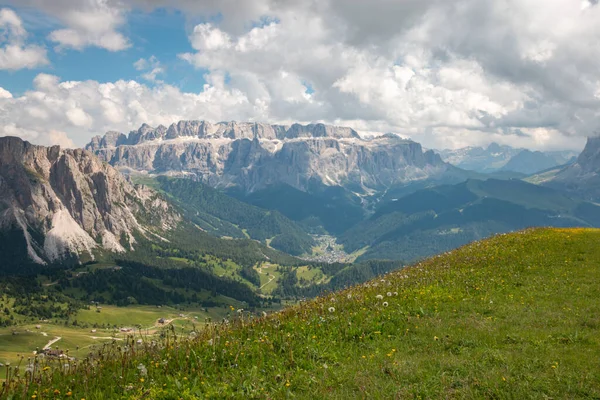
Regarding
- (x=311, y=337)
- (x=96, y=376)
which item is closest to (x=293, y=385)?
(x=311, y=337)

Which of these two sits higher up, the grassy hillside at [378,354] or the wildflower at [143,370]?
the wildflower at [143,370]

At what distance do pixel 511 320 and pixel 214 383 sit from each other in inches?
527

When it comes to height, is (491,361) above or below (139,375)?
below

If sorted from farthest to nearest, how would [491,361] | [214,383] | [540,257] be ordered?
[540,257]
[491,361]
[214,383]

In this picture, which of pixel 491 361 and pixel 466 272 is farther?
pixel 466 272

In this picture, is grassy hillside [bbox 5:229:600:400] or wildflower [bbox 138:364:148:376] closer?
grassy hillside [bbox 5:229:600:400]

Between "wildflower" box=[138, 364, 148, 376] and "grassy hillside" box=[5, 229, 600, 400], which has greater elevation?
"wildflower" box=[138, 364, 148, 376]

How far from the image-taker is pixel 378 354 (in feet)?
47.0

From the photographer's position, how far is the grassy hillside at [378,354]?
11523 mm

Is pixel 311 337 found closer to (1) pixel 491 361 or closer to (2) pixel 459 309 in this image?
(1) pixel 491 361

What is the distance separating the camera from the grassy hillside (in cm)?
1152

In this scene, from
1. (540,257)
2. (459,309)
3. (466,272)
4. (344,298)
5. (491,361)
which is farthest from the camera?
(540,257)

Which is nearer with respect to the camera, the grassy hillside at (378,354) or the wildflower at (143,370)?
the grassy hillside at (378,354)

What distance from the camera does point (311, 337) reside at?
51.4 ft
